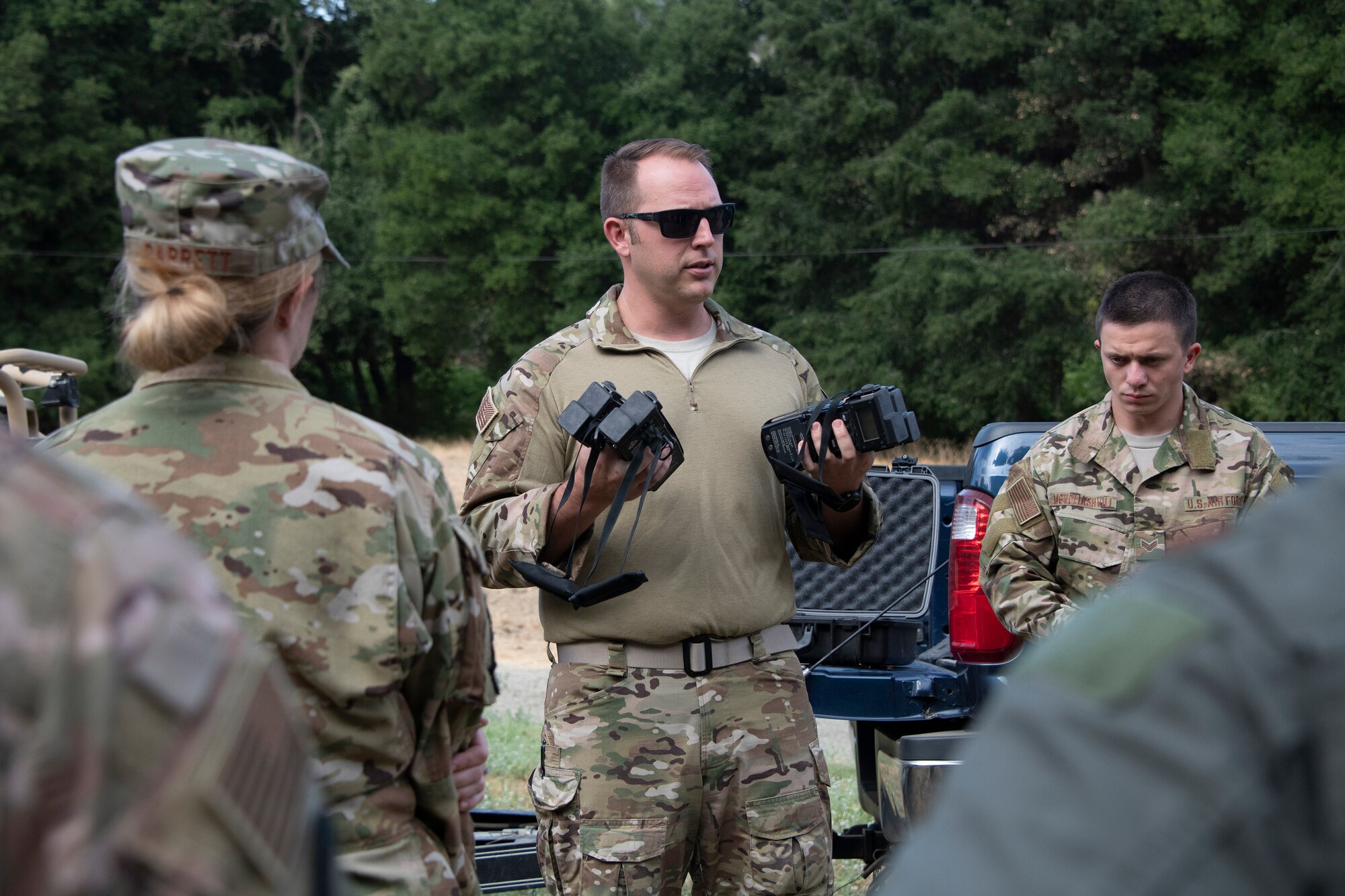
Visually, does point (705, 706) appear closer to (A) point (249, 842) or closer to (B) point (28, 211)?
(A) point (249, 842)

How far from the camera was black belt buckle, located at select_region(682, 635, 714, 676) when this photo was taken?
292 cm

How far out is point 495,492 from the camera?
304cm

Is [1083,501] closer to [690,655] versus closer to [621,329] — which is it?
[690,655]

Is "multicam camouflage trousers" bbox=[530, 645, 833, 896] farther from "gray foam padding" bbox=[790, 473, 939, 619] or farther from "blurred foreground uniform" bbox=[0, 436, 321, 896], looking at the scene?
"blurred foreground uniform" bbox=[0, 436, 321, 896]

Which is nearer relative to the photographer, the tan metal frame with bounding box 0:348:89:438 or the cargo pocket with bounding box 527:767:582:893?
the cargo pocket with bounding box 527:767:582:893

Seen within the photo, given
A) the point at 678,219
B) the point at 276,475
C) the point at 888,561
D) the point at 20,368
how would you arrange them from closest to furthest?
the point at 276,475, the point at 678,219, the point at 20,368, the point at 888,561

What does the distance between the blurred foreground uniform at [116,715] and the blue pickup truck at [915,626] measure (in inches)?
115

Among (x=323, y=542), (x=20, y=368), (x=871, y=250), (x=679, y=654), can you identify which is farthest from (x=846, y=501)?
(x=871, y=250)

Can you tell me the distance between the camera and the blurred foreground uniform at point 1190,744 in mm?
677

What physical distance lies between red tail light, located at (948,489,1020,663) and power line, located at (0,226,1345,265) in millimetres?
Answer: 21568

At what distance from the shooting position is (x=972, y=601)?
3.78 m

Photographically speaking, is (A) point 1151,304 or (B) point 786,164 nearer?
(A) point 1151,304

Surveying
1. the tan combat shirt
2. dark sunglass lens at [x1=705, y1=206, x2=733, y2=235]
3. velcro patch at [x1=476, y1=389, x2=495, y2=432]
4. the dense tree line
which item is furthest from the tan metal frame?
the dense tree line

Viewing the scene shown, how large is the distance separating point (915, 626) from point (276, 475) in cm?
311
